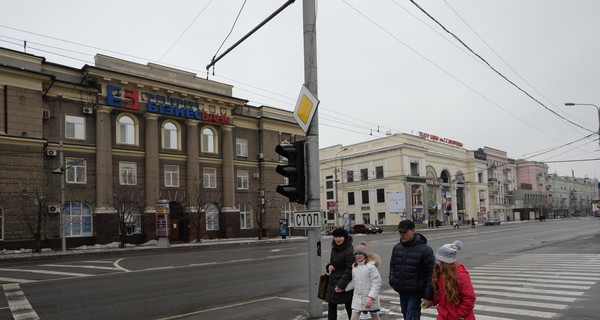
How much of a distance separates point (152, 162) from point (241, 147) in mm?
10051

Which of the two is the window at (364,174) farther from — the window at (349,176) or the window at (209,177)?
the window at (209,177)

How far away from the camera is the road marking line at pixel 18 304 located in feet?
29.6

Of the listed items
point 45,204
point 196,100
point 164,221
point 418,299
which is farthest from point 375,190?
point 418,299

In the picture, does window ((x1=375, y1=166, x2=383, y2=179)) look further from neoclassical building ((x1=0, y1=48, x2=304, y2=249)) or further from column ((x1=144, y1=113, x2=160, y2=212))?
column ((x1=144, y1=113, x2=160, y2=212))

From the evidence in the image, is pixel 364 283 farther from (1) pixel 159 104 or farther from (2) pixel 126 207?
(1) pixel 159 104

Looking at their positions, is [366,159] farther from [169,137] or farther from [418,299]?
[418,299]

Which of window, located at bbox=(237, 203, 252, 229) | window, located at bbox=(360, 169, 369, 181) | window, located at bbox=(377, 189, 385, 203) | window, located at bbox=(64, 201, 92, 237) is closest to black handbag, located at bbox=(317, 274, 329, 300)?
window, located at bbox=(64, 201, 92, 237)

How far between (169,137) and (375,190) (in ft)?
135

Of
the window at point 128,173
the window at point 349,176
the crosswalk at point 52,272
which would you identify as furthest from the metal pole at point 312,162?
the window at point 349,176

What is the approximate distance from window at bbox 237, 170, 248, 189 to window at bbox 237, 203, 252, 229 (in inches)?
69.1

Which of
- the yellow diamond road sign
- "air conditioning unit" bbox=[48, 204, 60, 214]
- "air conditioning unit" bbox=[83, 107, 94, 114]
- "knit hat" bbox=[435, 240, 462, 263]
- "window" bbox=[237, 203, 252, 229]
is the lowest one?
"window" bbox=[237, 203, 252, 229]

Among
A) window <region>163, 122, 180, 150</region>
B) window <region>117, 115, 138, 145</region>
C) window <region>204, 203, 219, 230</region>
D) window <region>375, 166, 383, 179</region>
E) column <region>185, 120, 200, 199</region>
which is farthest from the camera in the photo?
window <region>375, 166, 383, 179</region>

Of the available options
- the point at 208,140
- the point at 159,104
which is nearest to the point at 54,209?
the point at 159,104

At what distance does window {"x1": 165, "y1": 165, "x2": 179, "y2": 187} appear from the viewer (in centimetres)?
3725
